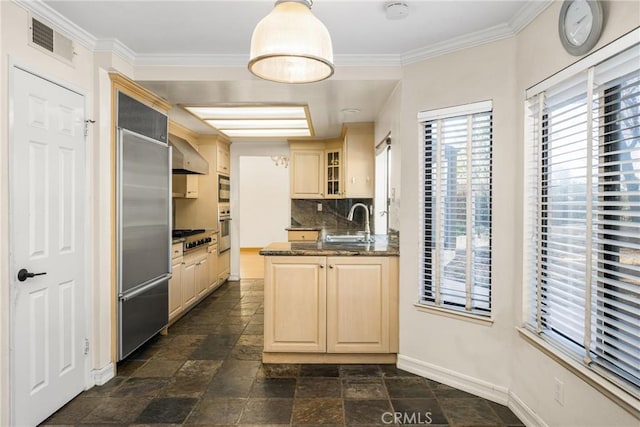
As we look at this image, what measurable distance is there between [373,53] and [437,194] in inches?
45.9

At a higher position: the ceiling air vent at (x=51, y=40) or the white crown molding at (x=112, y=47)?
the white crown molding at (x=112, y=47)

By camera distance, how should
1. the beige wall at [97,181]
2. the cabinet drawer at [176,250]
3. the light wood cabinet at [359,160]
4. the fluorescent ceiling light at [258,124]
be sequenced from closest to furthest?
the beige wall at [97,181] < the cabinet drawer at [176,250] < the fluorescent ceiling light at [258,124] < the light wood cabinet at [359,160]

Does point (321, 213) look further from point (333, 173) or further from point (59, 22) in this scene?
point (59, 22)

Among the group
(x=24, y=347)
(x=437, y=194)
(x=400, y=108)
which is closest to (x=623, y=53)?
(x=437, y=194)

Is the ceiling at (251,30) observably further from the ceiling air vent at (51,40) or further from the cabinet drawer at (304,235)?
the cabinet drawer at (304,235)

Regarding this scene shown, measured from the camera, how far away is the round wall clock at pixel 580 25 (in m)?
1.74

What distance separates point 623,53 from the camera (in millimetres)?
1638

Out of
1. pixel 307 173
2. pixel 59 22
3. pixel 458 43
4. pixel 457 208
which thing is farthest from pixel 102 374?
pixel 307 173

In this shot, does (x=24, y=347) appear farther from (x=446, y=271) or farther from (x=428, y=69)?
(x=428, y=69)

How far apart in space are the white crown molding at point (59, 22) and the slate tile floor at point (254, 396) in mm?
2367

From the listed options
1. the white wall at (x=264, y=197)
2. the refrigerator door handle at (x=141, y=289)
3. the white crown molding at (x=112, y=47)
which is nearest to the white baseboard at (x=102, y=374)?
the refrigerator door handle at (x=141, y=289)

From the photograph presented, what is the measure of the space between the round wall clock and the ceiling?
0.25m

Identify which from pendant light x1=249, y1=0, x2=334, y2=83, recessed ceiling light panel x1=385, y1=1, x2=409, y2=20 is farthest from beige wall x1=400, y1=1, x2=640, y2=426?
pendant light x1=249, y1=0, x2=334, y2=83

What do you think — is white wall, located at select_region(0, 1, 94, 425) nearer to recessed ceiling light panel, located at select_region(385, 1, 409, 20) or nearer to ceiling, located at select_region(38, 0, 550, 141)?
ceiling, located at select_region(38, 0, 550, 141)
